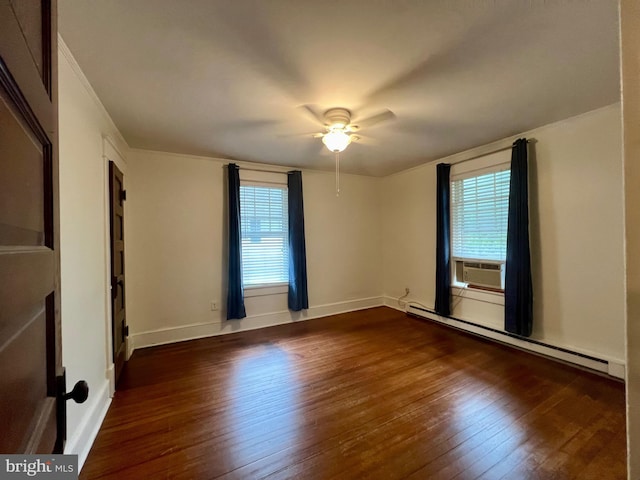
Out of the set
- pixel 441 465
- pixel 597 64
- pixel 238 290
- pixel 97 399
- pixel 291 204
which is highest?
pixel 597 64

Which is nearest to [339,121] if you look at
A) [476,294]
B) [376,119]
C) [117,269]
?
[376,119]

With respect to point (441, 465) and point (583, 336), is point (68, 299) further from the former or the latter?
point (583, 336)

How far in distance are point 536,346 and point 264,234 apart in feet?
11.8

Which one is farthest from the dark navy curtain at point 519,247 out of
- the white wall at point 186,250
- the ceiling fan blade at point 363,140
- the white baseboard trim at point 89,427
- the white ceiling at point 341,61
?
the white baseboard trim at point 89,427

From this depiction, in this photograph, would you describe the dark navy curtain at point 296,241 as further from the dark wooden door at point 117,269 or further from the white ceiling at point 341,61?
the dark wooden door at point 117,269

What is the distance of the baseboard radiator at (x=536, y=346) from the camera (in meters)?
2.52

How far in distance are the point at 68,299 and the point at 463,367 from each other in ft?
10.6

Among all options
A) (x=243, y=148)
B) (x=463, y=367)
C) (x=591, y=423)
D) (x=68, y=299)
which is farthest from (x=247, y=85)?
(x=591, y=423)

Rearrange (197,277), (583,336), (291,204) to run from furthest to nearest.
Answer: (291,204) < (197,277) < (583,336)

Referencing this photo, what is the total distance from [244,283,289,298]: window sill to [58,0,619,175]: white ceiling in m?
2.17

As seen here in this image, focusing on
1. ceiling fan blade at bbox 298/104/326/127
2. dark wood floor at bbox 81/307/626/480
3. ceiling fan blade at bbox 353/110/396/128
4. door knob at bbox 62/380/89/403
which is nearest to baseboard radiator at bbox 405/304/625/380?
dark wood floor at bbox 81/307/626/480

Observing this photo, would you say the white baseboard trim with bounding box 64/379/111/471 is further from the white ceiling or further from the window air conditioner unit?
the window air conditioner unit

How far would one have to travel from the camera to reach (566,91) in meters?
2.18

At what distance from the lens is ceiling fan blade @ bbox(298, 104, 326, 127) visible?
7.69 ft
